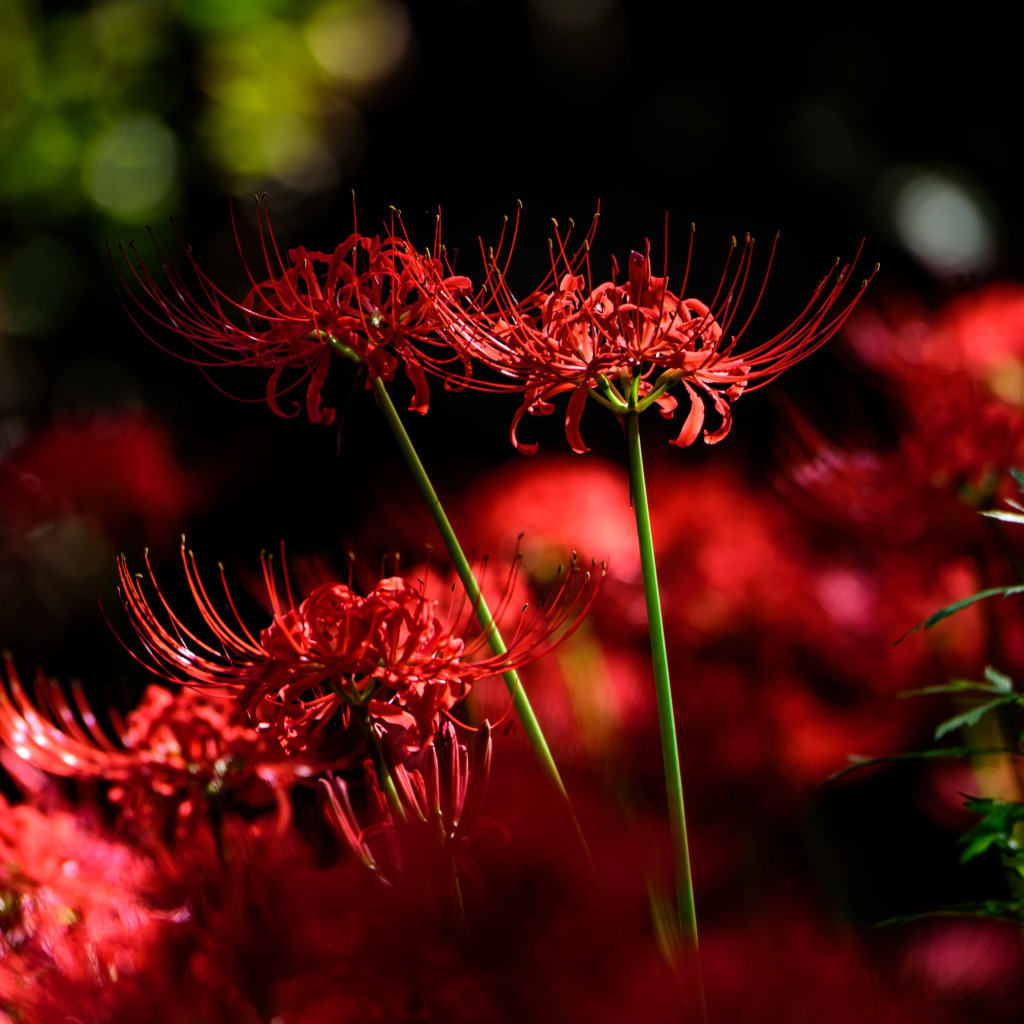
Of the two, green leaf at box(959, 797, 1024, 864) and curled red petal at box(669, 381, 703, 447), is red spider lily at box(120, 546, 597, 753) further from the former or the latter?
green leaf at box(959, 797, 1024, 864)

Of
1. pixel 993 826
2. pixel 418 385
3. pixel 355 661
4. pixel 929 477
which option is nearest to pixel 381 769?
pixel 355 661

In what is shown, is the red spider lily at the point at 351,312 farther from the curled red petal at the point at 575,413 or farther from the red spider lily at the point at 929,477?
the red spider lily at the point at 929,477

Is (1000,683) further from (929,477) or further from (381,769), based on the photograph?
(381,769)

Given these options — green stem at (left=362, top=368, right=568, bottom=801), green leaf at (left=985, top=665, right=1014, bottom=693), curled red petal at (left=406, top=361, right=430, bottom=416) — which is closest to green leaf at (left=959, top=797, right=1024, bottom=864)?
green leaf at (left=985, top=665, right=1014, bottom=693)

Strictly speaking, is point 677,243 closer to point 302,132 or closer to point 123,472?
point 302,132

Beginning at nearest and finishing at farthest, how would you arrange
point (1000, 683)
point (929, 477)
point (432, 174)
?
1. point (1000, 683)
2. point (929, 477)
3. point (432, 174)

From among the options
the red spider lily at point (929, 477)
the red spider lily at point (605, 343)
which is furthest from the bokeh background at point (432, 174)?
the red spider lily at point (605, 343)
